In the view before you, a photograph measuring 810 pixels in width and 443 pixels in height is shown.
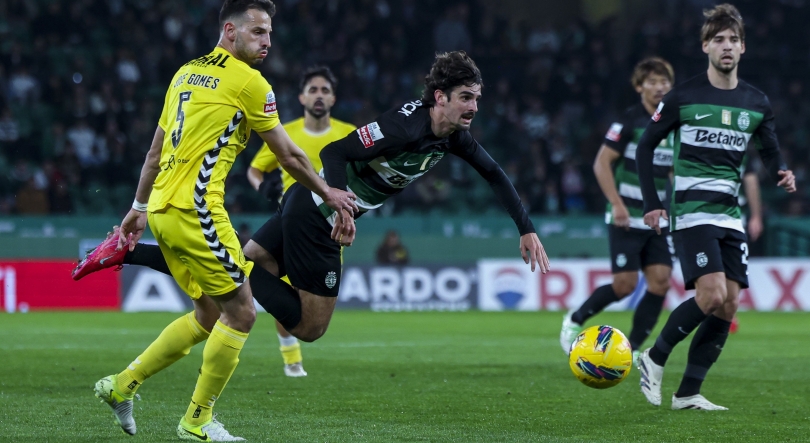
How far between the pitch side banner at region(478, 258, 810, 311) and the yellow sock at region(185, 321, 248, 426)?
12.6 metres

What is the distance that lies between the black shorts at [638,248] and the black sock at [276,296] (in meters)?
3.80

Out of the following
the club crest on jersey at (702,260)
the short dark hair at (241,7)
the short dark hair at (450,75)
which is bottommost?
the club crest on jersey at (702,260)

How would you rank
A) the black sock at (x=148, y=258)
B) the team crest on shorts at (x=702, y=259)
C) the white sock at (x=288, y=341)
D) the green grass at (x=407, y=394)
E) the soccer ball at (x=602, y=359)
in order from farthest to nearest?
the white sock at (x=288, y=341), the team crest on shorts at (x=702, y=259), the soccer ball at (x=602, y=359), the black sock at (x=148, y=258), the green grass at (x=407, y=394)

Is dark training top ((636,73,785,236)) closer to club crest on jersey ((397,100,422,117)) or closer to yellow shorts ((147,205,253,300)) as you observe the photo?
club crest on jersey ((397,100,422,117))

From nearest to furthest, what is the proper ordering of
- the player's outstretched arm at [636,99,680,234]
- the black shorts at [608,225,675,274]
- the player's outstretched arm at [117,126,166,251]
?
the player's outstretched arm at [117,126,166,251] < the player's outstretched arm at [636,99,680,234] < the black shorts at [608,225,675,274]

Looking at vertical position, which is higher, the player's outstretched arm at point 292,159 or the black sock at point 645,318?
the player's outstretched arm at point 292,159

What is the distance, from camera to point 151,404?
6.61 metres

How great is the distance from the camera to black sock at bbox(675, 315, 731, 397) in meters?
6.71

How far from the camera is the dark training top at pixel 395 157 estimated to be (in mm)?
5973

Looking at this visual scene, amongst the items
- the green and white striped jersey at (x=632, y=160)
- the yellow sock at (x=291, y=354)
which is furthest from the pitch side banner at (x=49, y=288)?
the green and white striped jersey at (x=632, y=160)

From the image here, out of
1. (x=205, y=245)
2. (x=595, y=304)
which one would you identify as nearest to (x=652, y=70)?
(x=595, y=304)

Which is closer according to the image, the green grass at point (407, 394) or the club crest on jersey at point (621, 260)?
the green grass at point (407, 394)

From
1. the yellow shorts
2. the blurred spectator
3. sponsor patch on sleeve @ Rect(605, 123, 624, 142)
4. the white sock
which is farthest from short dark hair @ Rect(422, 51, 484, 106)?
the blurred spectator

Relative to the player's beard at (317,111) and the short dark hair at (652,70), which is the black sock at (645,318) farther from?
the player's beard at (317,111)
